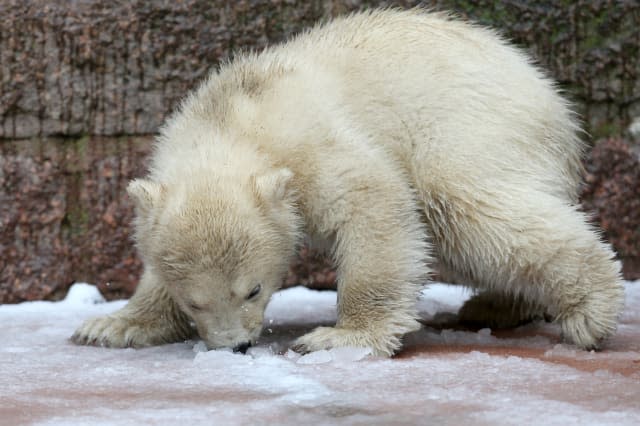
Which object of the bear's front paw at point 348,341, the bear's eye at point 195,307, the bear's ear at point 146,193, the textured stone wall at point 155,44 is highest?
the textured stone wall at point 155,44

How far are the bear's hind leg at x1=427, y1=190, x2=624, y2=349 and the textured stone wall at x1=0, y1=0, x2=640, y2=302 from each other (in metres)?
1.72

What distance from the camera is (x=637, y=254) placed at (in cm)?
560

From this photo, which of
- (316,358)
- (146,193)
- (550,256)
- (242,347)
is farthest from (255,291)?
(550,256)

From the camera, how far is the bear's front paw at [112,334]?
13.7ft

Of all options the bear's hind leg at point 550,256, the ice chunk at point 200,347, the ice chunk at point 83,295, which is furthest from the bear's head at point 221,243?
the ice chunk at point 83,295

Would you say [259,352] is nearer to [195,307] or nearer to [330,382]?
[195,307]

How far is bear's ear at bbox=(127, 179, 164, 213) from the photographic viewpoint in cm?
382

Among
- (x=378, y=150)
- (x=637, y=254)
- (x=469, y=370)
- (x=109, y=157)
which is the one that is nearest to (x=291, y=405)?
(x=469, y=370)

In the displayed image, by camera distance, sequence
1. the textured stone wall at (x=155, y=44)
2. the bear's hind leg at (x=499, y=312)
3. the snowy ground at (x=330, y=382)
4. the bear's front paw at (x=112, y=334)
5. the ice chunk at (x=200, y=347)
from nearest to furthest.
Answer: the snowy ground at (x=330, y=382) < the ice chunk at (x=200, y=347) < the bear's front paw at (x=112, y=334) < the bear's hind leg at (x=499, y=312) < the textured stone wall at (x=155, y=44)

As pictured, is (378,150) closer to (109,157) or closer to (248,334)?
(248,334)

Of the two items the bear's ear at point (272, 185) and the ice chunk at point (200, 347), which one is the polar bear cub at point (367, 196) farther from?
the ice chunk at point (200, 347)

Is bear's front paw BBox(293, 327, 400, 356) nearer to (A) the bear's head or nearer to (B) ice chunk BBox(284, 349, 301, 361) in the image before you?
(B) ice chunk BBox(284, 349, 301, 361)

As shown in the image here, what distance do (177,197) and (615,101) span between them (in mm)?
2820

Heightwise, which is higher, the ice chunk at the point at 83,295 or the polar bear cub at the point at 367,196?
the polar bear cub at the point at 367,196
